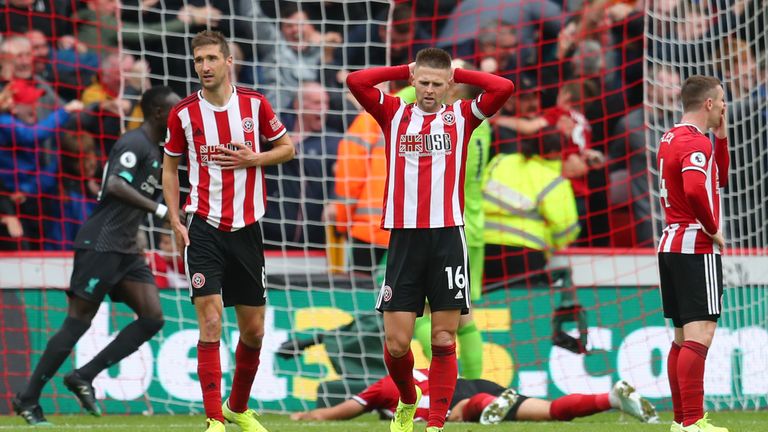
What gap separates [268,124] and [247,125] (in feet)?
0.45

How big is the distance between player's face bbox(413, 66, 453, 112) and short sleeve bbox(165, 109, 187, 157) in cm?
124

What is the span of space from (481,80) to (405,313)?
1.26 m

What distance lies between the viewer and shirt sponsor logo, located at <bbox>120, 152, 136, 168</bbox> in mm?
8188

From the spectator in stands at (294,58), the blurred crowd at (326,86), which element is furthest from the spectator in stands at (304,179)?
the spectator in stands at (294,58)

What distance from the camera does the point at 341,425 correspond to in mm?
7855

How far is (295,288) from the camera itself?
9625 millimetres

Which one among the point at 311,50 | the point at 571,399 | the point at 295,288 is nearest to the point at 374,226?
the point at 295,288

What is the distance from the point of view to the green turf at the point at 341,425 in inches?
296

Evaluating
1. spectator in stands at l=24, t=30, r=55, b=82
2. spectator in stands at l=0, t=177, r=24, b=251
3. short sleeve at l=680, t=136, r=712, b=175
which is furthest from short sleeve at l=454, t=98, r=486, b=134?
spectator in stands at l=24, t=30, r=55, b=82

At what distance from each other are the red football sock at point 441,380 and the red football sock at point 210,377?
1.06m

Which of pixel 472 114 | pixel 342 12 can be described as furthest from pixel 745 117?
pixel 472 114

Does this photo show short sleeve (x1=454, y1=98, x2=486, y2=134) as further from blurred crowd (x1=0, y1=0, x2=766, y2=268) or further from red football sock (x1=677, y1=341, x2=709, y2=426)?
blurred crowd (x1=0, y1=0, x2=766, y2=268)

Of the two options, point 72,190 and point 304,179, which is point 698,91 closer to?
point 304,179

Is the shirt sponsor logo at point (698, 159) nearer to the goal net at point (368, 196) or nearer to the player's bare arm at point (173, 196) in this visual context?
the player's bare arm at point (173, 196)
